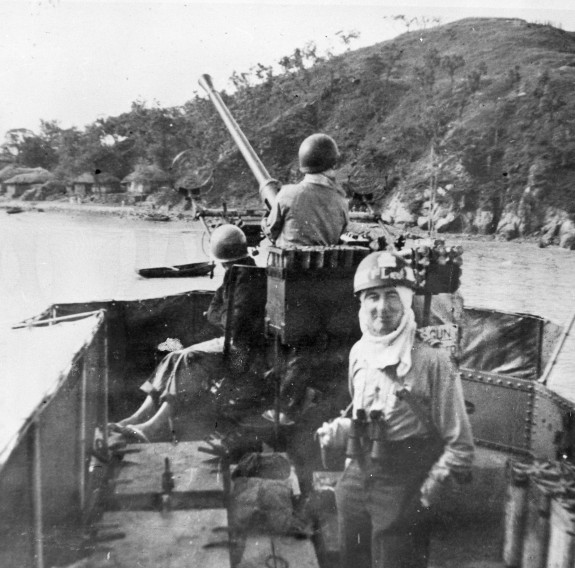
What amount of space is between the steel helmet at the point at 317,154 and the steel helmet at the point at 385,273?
181 cm

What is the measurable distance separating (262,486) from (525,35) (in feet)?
91.1

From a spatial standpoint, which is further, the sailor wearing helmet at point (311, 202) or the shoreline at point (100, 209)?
the shoreline at point (100, 209)

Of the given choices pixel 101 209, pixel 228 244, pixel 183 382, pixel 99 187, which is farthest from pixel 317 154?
pixel 99 187

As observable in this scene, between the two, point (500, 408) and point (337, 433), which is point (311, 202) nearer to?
point (337, 433)

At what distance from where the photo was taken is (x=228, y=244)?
17.2 feet

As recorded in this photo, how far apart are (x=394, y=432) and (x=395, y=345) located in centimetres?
47

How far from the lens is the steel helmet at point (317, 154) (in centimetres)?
509

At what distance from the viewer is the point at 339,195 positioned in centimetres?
532

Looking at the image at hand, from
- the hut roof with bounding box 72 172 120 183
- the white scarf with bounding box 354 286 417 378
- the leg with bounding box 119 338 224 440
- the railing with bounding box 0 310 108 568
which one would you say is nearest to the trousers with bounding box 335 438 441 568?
the white scarf with bounding box 354 286 417 378

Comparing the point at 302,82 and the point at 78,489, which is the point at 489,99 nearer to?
the point at 302,82

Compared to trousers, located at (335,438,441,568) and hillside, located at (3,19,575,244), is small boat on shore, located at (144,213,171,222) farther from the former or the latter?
trousers, located at (335,438,441,568)

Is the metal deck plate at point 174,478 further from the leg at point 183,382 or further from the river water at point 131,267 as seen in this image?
the river water at point 131,267

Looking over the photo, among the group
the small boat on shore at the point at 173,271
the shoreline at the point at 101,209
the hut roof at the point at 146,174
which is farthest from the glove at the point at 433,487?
the shoreline at the point at 101,209

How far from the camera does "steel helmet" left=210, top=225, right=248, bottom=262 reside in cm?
522
